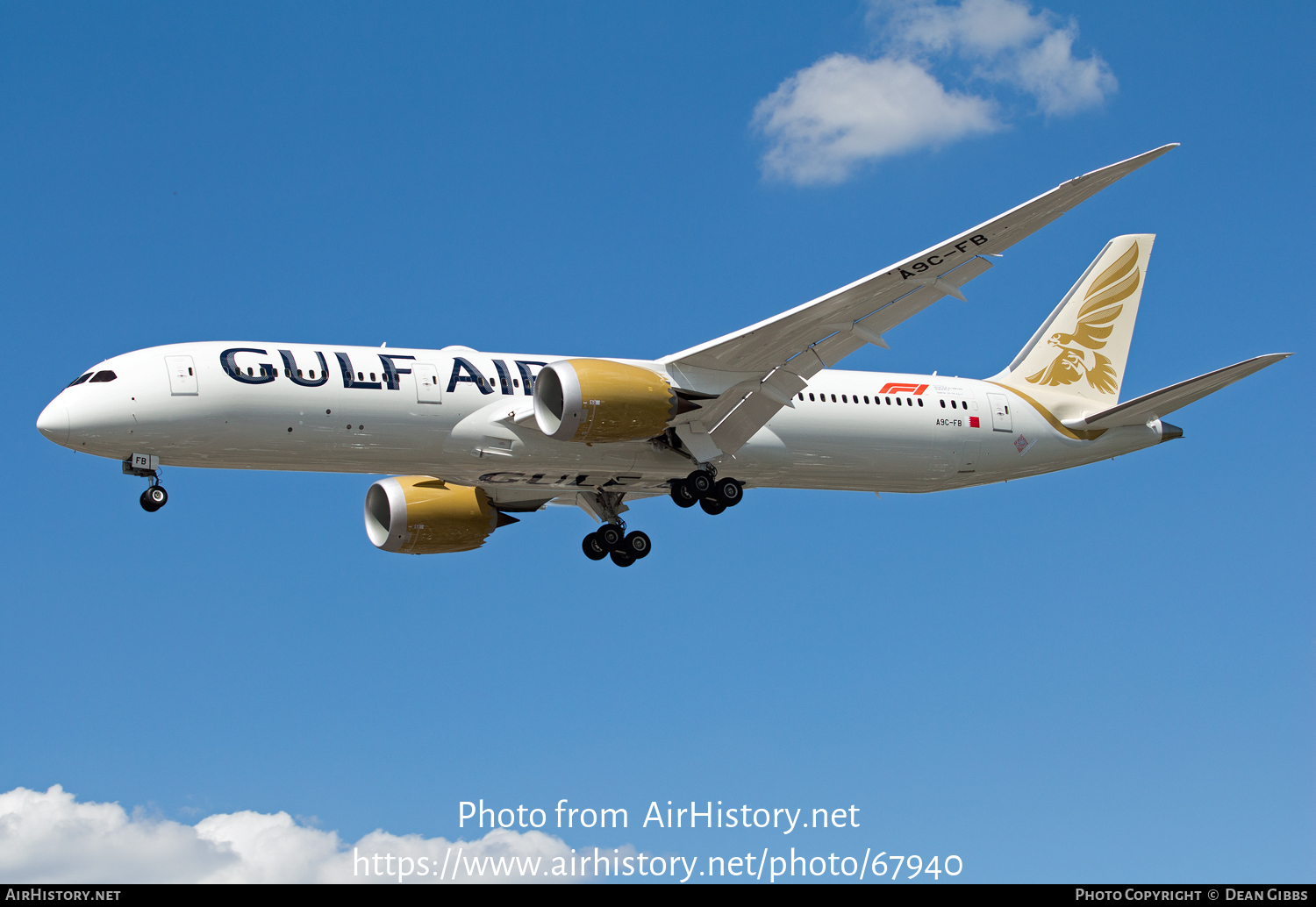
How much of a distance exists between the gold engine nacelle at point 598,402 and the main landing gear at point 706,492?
3.05 m

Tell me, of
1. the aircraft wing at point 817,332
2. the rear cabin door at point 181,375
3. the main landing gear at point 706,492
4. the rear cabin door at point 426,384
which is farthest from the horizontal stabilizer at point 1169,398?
the rear cabin door at point 181,375

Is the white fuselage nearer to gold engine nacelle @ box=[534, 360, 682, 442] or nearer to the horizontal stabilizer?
gold engine nacelle @ box=[534, 360, 682, 442]

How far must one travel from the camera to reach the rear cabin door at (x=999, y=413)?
35.7 meters

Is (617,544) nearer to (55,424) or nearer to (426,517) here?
(426,517)

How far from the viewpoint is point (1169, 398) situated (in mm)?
→ 34562

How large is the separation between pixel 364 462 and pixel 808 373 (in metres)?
9.79

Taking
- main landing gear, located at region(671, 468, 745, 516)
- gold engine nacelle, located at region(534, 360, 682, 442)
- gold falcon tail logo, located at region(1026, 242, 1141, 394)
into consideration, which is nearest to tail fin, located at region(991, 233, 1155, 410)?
gold falcon tail logo, located at region(1026, 242, 1141, 394)

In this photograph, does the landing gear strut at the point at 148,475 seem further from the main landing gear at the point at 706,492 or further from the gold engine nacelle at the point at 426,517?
the main landing gear at the point at 706,492

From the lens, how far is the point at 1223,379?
32.3 metres

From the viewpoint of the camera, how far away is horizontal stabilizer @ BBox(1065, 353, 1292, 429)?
31.0 metres

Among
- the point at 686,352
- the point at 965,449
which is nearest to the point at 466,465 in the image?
the point at 686,352

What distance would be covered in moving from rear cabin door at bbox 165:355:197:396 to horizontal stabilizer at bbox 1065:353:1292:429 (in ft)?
69.9

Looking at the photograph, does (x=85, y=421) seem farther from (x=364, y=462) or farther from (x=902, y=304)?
(x=902, y=304)

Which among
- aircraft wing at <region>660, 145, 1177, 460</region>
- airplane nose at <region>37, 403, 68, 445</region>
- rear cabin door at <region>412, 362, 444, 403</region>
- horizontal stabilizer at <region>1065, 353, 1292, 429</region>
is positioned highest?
horizontal stabilizer at <region>1065, 353, 1292, 429</region>
